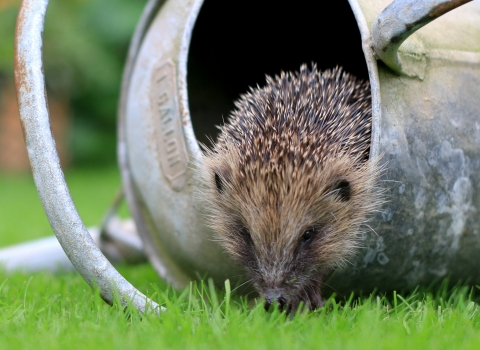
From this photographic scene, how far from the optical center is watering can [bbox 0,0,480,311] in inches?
95.7

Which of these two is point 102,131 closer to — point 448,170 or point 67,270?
point 67,270

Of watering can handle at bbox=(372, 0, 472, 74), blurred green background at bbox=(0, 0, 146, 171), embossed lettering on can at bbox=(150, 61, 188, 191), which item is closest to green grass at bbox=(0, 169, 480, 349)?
embossed lettering on can at bbox=(150, 61, 188, 191)

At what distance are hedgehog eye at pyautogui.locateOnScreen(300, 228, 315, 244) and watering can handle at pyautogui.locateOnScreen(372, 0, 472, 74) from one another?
0.73m

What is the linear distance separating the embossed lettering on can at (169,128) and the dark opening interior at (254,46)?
2.46 feet

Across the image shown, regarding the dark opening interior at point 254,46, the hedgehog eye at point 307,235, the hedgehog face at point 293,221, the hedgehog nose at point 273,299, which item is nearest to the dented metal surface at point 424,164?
the hedgehog face at point 293,221

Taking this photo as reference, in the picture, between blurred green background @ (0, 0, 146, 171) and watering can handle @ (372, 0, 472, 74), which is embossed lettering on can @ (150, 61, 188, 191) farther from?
blurred green background @ (0, 0, 146, 171)

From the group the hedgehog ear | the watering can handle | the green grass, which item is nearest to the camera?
the green grass

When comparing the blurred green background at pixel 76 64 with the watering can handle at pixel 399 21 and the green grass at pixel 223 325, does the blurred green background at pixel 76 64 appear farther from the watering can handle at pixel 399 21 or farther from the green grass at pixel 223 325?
the watering can handle at pixel 399 21

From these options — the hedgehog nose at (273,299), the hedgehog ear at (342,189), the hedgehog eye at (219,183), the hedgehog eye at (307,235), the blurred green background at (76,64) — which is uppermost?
the blurred green background at (76,64)

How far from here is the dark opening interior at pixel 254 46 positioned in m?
3.85

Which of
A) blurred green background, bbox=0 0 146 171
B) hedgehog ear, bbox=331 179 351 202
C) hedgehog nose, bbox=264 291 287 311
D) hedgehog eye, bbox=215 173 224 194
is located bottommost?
hedgehog nose, bbox=264 291 287 311

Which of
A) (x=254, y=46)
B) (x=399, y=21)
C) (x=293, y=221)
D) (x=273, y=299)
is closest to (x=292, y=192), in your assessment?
(x=293, y=221)

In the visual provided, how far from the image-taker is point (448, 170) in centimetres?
255

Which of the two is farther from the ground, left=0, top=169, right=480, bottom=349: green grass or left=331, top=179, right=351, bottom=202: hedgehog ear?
left=331, top=179, right=351, bottom=202: hedgehog ear
